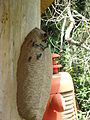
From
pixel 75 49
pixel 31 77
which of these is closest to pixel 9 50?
pixel 31 77

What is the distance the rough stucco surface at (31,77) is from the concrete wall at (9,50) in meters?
0.02

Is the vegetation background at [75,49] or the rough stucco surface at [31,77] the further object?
the vegetation background at [75,49]

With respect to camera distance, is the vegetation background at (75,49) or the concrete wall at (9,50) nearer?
the concrete wall at (9,50)

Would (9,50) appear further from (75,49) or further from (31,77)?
(75,49)

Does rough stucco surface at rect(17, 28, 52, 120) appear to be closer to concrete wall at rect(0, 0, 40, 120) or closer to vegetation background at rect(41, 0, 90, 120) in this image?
concrete wall at rect(0, 0, 40, 120)

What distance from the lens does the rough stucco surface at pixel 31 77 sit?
1.96 ft

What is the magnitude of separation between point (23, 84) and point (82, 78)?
7.13ft

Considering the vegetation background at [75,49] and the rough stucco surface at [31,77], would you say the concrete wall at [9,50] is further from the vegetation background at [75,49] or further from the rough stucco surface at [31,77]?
the vegetation background at [75,49]

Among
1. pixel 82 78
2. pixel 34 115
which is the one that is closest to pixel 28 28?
Result: pixel 34 115

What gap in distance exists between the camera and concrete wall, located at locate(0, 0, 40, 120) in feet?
1.96

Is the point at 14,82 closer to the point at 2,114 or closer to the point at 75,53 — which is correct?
the point at 2,114

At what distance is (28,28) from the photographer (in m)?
0.64

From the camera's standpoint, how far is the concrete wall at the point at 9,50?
23.5 inches

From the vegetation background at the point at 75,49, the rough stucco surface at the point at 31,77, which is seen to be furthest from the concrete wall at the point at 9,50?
the vegetation background at the point at 75,49
